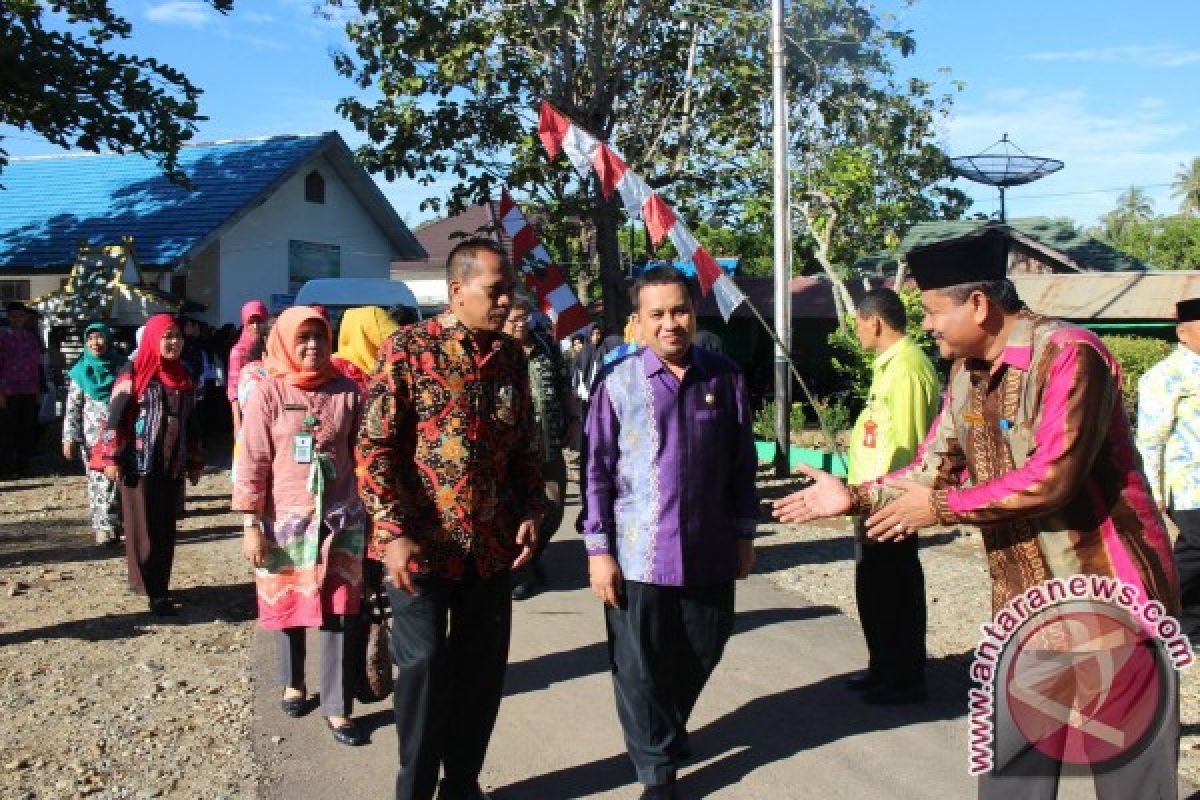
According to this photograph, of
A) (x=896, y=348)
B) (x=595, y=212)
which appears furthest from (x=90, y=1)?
(x=896, y=348)

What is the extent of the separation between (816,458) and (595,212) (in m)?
4.96

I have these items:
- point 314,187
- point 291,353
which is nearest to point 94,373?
point 291,353

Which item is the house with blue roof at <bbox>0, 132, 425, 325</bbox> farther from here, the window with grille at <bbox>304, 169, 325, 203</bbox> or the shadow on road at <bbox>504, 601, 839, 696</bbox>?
the shadow on road at <bbox>504, 601, 839, 696</bbox>

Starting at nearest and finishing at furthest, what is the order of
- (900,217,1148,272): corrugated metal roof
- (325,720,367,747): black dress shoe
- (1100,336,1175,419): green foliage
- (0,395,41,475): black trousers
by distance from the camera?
(325,720,367,747): black dress shoe, (0,395,41,475): black trousers, (1100,336,1175,419): green foliage, (900,217,1148,272): corrugated metal roof

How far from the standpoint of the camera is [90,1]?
14.3 meters

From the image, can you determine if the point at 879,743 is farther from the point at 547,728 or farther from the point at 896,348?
the point at 896,348

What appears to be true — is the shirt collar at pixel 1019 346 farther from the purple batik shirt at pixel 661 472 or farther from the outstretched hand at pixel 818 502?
the purple batik shirt at pixel 661 472

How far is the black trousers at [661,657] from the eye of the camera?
13.6 feet

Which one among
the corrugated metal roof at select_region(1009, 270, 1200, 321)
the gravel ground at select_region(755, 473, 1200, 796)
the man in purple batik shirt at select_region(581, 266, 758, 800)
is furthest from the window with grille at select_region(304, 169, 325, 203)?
the man in purple batik shirt at select_region(581, 266, 758, 800)

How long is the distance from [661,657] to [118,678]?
3085mm

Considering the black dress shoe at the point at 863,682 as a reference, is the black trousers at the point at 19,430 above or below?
above

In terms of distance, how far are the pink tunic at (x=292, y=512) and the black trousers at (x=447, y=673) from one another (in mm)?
1149

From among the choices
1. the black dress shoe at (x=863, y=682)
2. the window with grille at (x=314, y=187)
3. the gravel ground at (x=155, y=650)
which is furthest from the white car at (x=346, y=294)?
the black dress shoe at (x=863, y=682)

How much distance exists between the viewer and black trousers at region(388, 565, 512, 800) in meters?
3.77
